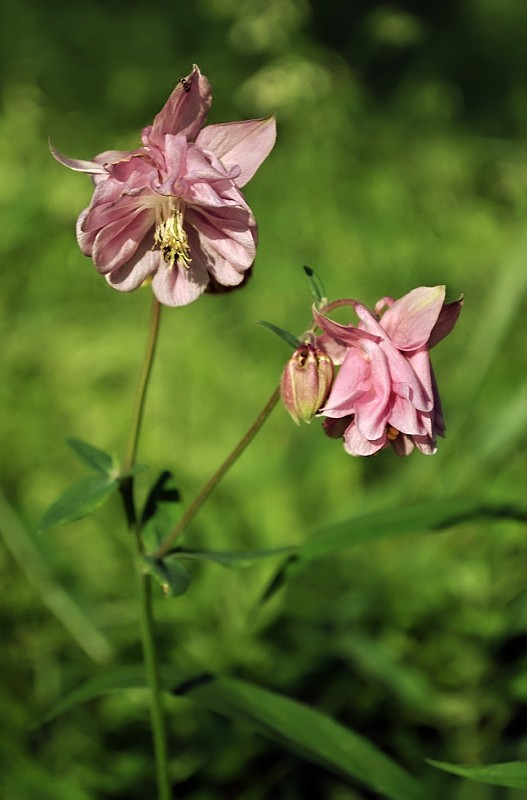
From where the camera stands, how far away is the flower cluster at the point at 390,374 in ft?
4.18

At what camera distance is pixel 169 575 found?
1.45 m

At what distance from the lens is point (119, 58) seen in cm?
483

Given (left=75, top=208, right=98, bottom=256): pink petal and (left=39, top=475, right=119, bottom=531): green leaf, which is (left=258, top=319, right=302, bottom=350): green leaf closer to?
(left=75, top=208, right=98, bottom=256): pink petal

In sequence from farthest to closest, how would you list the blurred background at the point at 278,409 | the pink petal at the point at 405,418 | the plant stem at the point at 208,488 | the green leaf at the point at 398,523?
the blurred background at the point at 278,409, the green leaf at the point at 398,523, the plant stem at the point at 208,488, the pink petal at the point at 405,418

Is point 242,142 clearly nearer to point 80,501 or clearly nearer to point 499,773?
point 80,501

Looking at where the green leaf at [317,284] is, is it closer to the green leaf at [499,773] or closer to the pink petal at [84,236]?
the pink petal at [84,236]

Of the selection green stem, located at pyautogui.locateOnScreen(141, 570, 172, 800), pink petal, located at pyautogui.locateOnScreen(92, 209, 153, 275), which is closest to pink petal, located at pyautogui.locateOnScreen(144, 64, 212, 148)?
pink petal, located at pyautogui.locateOnScreen(92, 209, 153, 275)

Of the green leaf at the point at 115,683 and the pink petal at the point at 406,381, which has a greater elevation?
the pink petal at the point at 406,381

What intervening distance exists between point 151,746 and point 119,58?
11.7ft

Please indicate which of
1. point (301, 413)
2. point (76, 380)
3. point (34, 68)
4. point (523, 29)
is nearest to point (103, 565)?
point (76, 380)

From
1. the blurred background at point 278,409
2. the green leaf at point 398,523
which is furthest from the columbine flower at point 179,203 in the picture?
the blurred background at point 278,409

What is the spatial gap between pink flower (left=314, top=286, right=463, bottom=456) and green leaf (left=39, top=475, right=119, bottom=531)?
1.15 ft

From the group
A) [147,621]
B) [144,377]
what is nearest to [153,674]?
[147,621]

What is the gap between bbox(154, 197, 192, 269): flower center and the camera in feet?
4.42
